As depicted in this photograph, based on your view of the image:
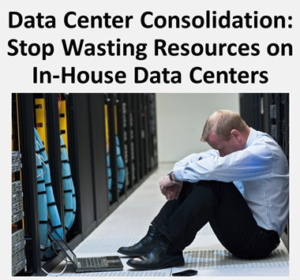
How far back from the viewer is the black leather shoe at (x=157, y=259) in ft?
11.2

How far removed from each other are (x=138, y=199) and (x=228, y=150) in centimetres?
402

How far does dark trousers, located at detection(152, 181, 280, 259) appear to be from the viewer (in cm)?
331

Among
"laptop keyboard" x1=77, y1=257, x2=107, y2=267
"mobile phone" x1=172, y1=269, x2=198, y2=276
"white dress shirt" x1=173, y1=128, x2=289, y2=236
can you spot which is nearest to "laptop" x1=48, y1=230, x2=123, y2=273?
"laptop keyboard" x1=77, y1=257, x2=107, y2=267

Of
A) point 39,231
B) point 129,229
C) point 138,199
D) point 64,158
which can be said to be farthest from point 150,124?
point 39,231

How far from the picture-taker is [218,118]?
3463 millimetres

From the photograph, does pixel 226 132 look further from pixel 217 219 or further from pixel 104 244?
pixel 104 244

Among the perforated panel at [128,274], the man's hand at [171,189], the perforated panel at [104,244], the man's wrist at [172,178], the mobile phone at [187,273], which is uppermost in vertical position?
the man's wrist at [172,178]

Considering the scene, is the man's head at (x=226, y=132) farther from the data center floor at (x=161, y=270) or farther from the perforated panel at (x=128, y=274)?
the perforated panel at (x=128, y=274)

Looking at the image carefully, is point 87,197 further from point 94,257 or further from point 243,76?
point 243,76

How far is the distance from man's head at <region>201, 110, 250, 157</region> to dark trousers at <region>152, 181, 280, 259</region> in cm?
25

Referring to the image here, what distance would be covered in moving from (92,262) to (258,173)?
1.23 m

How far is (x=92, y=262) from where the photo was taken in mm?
3695

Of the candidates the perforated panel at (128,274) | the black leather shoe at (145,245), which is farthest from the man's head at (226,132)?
the perforated panel at (128,274)

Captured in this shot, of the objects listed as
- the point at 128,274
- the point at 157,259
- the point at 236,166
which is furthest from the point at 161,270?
the point at 236,166
